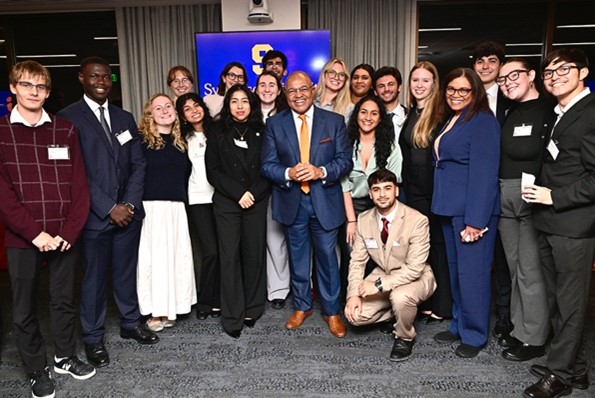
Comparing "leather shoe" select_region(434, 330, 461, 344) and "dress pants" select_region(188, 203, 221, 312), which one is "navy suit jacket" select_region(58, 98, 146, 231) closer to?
"dress pants" select_region(188, 203, 221, 312)

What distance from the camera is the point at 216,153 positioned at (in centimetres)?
317

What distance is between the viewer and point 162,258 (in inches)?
129

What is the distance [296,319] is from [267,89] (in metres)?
1.65

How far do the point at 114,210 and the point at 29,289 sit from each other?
61cm

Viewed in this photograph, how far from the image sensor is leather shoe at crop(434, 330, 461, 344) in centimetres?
305

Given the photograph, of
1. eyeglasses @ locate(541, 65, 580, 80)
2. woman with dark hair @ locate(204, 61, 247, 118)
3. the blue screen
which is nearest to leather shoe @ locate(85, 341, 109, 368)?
woman with dark hair @ locate(204, 61, 247, 118)

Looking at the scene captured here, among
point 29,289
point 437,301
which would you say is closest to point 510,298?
point 437,301

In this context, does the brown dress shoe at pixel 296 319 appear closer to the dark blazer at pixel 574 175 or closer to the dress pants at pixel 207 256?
the dress pants at pixel 207 256

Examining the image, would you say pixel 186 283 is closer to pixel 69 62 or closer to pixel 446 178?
pixel 446 178

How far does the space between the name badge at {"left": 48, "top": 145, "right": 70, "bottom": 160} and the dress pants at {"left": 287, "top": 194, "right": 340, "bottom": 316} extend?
142cm

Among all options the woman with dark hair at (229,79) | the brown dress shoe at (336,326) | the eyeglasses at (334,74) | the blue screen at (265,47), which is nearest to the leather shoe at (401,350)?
the brown dress shoe at (336,326)

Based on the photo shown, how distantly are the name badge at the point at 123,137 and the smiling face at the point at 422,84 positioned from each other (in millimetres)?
1853

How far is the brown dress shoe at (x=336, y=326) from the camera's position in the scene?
3171 mm

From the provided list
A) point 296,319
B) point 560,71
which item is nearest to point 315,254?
point 296,319
